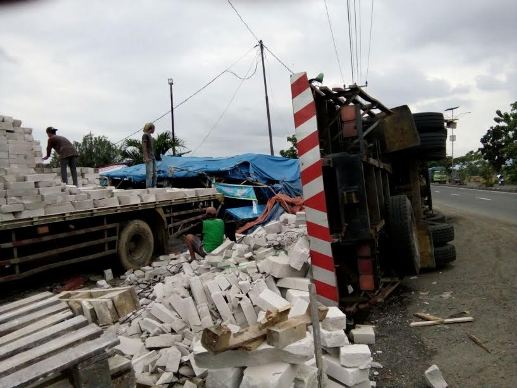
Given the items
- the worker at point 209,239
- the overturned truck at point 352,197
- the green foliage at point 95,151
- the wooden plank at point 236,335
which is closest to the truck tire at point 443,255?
the overturned truck at point 352,197

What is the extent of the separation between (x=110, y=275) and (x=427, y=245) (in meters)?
5.48

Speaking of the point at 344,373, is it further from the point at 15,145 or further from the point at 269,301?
the point at 15,145

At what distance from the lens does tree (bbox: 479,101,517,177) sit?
25859mm

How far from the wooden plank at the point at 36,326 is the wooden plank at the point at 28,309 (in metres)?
0.25

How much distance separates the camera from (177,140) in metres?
24.1

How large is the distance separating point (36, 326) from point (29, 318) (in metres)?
0.22

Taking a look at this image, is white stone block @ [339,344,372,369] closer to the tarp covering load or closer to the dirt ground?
the dirt ground

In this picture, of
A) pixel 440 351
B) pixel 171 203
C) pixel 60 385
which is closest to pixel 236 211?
pixel 171 203

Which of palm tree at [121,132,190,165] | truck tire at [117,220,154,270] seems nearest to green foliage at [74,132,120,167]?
palm tree at [121,132,190,165]

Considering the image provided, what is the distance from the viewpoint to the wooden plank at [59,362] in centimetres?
175

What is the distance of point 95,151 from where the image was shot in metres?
35.0

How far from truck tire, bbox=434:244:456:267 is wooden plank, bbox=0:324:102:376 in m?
5.48

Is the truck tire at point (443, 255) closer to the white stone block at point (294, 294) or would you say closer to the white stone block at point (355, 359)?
the white stone block at point (294, 294)

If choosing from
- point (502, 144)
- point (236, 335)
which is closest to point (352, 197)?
point (236, 335)
